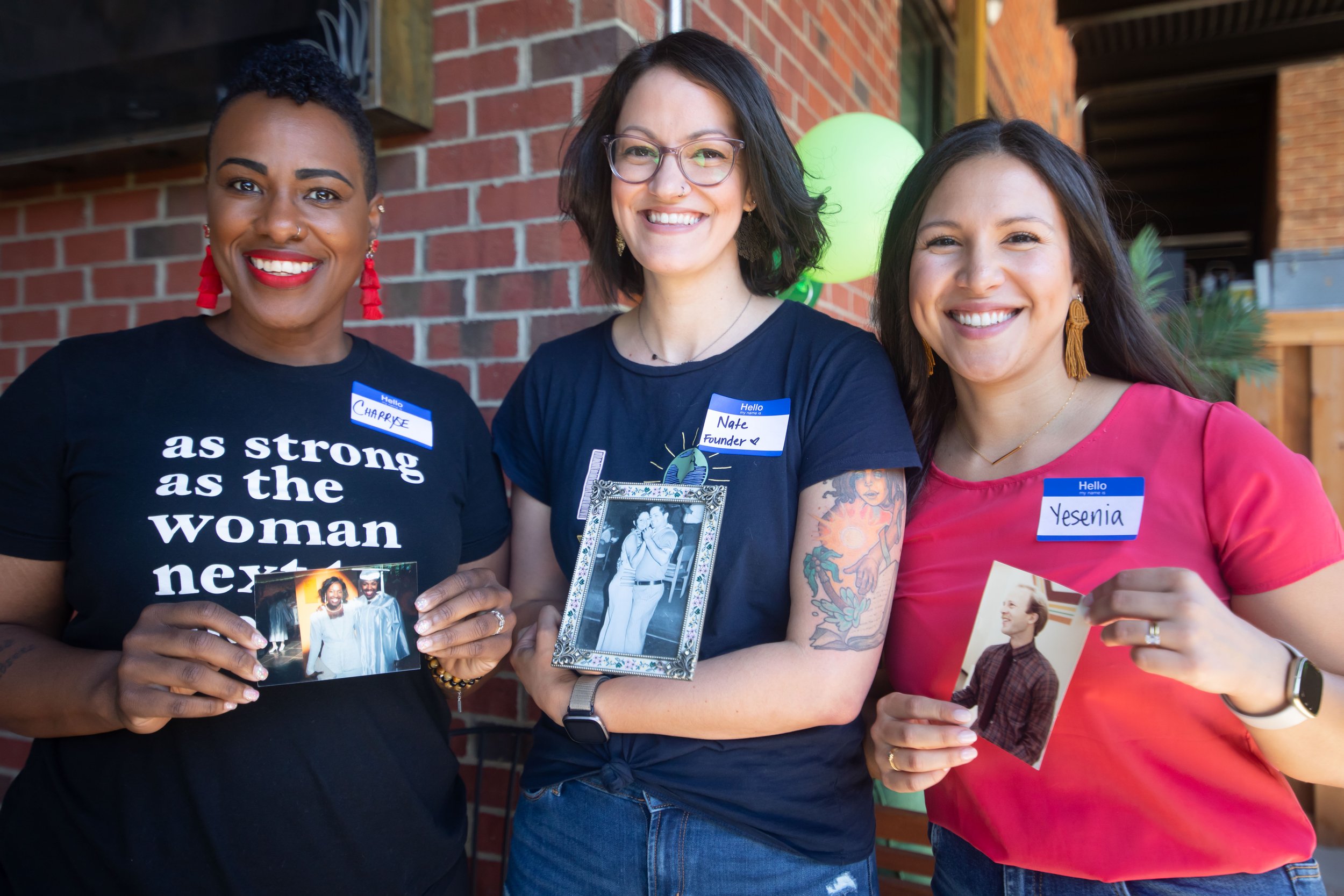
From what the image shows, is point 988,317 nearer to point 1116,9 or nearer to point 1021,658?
point 1021,658

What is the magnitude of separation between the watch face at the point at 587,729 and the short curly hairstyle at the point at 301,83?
1159 millimetres

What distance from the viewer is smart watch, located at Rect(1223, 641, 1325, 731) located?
1.18 meters

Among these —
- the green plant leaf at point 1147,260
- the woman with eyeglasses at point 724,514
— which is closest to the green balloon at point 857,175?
the woman with eyeglasses at point 724,514

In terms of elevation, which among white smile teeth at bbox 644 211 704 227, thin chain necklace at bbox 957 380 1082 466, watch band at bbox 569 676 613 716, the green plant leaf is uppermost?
the green plant leaf

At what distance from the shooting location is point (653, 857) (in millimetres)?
1449

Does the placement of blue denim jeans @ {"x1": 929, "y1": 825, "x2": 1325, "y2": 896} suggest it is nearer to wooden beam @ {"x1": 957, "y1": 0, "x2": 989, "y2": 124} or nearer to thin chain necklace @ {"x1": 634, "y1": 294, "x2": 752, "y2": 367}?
thin chain necklace @ {"x1": 634, "y1": 294, "x2": 752, "y2": 367}

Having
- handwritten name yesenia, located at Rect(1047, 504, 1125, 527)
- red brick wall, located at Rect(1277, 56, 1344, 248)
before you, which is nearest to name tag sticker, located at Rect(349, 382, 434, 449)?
handwritten name yesenia, located at Rect(1047, 504, 1125, 527)

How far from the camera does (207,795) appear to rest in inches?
57.6

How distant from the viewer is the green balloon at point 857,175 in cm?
242

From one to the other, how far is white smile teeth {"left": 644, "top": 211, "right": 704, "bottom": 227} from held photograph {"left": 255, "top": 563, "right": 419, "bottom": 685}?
2.63ft

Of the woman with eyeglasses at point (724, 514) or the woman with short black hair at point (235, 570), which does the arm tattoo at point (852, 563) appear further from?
the woman with short black hair at point (235, 570)

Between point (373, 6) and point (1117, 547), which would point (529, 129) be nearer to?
point (373, 6)

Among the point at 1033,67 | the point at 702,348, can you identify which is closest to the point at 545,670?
the point at 702,348

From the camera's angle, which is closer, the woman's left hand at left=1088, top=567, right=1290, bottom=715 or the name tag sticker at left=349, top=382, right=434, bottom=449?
the woman's left hand at left=1088, top=567, right=1290, bottom=715
